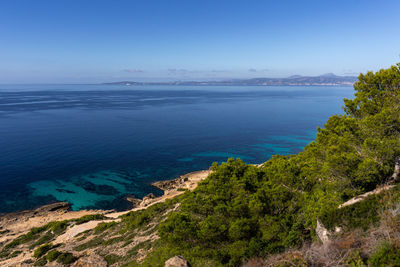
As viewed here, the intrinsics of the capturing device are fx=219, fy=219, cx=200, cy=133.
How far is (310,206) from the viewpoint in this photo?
13.6 meters

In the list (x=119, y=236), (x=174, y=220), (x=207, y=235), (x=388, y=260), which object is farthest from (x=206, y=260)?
(x=119, y=236)

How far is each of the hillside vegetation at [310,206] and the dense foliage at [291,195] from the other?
58 millimetres

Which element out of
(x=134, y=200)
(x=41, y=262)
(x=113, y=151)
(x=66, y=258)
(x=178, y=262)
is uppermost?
(x=178, y=262)

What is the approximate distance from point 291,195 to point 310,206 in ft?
6.60

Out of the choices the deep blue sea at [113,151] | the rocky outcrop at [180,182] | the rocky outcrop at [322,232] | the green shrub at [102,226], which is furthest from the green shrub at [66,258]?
the rocky outcrop at [180,182]

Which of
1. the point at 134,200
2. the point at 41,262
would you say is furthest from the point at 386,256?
the point at 134,200

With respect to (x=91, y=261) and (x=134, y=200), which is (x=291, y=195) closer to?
(x=91, y=261)

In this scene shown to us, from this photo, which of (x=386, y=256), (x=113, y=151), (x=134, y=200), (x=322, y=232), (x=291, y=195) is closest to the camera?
(x=386, y=256)

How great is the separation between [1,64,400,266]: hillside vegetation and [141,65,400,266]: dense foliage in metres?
0.06

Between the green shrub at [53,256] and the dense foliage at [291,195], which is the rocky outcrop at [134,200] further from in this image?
the dense foliage at [291,195]

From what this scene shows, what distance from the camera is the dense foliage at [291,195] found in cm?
1318

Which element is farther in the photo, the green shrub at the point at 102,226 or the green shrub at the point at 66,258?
the green shrub at the point at 102,226

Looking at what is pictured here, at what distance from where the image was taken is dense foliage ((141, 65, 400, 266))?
43.2 ft

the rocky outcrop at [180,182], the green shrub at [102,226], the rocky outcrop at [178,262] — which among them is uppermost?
the rocky outcrop at [178,262]
